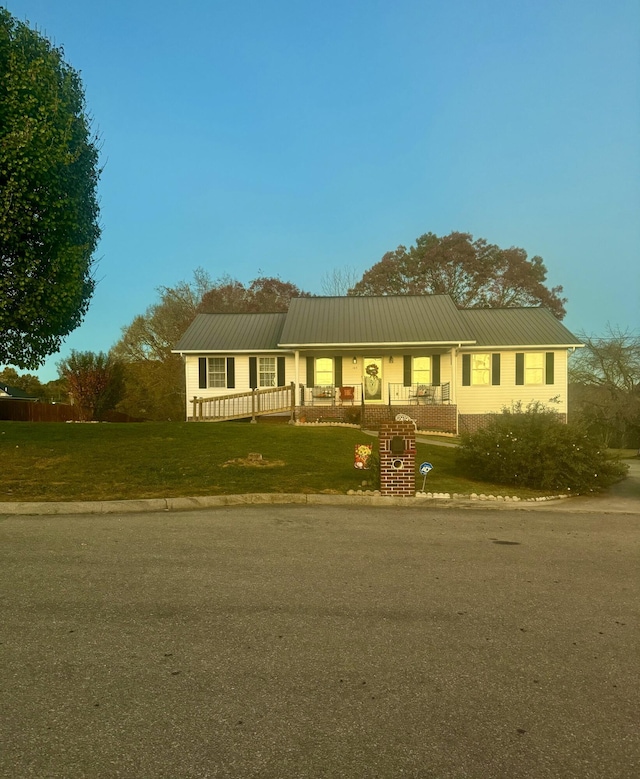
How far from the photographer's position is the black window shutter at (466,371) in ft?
91.6

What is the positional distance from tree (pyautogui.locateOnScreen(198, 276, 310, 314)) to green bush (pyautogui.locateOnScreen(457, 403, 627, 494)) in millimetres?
37662

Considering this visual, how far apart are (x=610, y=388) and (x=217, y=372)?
21488 mm

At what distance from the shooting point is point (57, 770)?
2.87 metres

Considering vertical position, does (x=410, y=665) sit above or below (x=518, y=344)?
below

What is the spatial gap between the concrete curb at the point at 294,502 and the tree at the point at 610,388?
23.4 m

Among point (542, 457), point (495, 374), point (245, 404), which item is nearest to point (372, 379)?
point (245, 404)

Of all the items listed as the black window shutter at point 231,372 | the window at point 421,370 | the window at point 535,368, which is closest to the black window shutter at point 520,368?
the window at point 535,368

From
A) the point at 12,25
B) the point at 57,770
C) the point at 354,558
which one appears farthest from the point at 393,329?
the point at 57,770

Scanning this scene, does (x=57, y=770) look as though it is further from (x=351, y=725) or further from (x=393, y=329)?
(x=393, y=329)

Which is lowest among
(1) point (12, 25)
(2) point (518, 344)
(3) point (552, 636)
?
(3) point (552, 636)

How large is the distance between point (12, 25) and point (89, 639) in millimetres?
12584

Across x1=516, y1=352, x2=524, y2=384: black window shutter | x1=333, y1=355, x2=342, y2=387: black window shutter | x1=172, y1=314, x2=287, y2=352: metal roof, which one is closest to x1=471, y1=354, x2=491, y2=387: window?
x1=516, y1=352, x2=524, y2=384: black window shutter

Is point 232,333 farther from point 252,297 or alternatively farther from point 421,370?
point 252,297

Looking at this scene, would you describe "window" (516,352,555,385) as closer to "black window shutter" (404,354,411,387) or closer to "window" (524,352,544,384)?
"window" (524,352,544,384)
